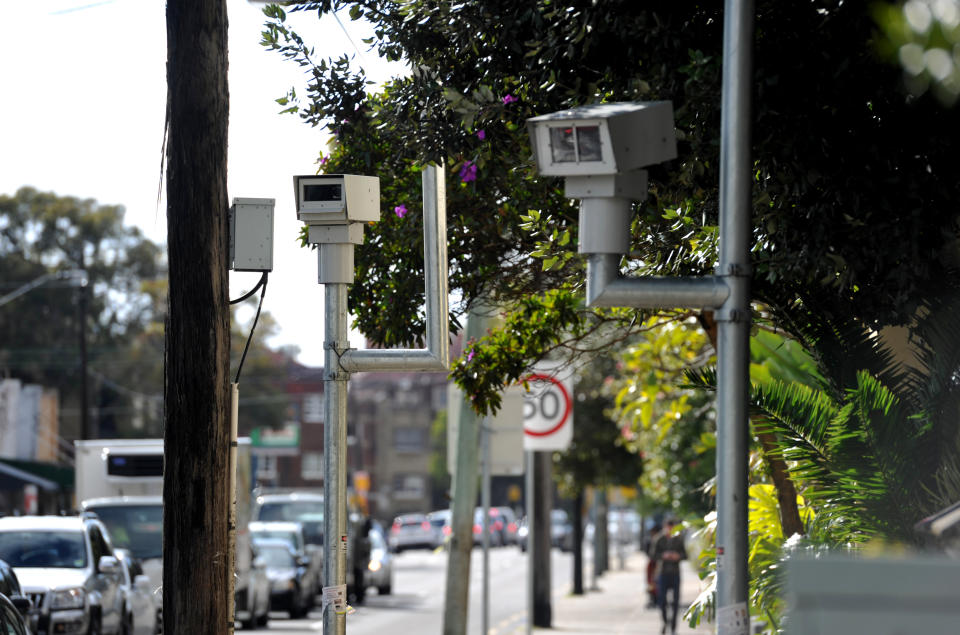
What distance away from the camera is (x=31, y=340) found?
5581 centimetres

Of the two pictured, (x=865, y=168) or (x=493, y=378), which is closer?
(x=865, y=168)

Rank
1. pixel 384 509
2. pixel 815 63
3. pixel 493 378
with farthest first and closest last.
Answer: pixel 384 509 < pixel 493 378 < pixel 815 63

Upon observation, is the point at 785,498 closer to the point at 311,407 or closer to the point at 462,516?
the point at 462,516

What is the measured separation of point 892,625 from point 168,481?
16.0 feet

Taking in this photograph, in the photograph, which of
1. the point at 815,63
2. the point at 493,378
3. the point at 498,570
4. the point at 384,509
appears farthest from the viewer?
the point at 384,509

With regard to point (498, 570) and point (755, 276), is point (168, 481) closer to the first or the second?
point (755, 276)

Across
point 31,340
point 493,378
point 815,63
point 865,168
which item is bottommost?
point 493,378

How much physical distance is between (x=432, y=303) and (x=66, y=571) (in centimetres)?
946

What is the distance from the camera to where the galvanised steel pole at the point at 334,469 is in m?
7.18

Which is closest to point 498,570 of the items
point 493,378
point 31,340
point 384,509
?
point 31,340

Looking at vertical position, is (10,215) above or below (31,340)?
above

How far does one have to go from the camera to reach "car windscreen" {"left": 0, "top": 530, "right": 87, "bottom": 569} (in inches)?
617

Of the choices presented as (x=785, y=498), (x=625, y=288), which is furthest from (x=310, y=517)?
(x=625, y=288)

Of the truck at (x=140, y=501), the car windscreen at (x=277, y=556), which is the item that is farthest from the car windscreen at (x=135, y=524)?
the car windscreen at (x=277, y=556)
